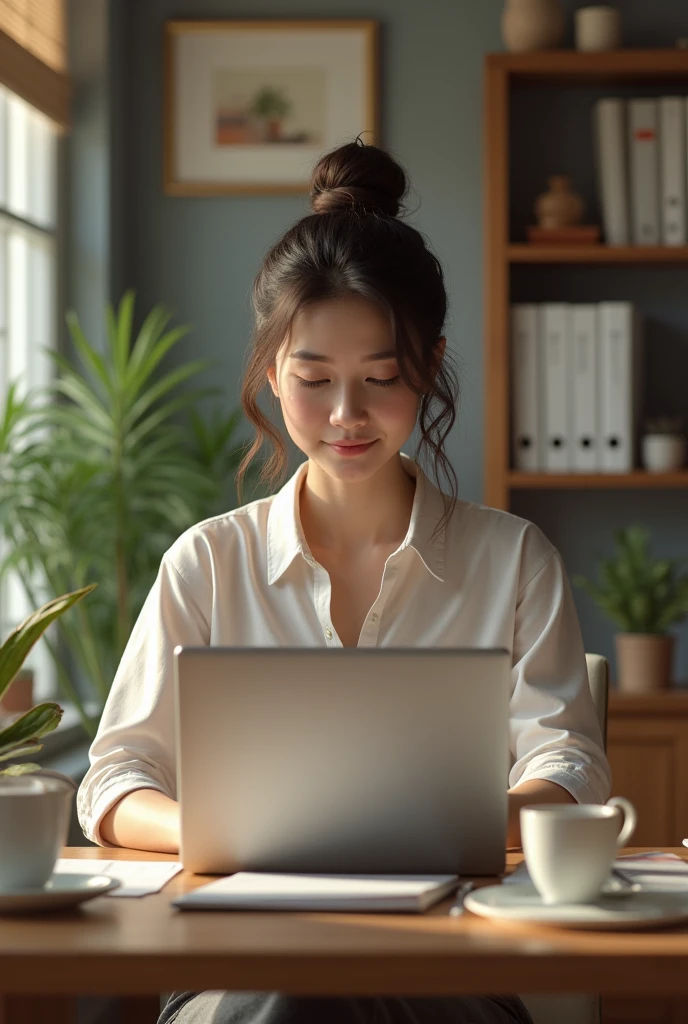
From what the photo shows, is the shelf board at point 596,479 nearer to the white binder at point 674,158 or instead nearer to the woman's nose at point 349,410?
the white binder at point 674,158

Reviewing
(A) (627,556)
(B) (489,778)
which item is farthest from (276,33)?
(B) (489,778)

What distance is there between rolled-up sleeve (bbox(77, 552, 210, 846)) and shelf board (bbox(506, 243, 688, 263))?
177cm

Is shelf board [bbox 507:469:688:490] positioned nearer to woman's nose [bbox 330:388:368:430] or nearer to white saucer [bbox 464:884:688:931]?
woman's nose [bbox 330:388:368:430]

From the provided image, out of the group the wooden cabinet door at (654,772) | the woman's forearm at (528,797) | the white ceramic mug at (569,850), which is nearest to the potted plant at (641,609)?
the wooden cabinet door at (654,772)

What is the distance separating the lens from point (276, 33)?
340 cm

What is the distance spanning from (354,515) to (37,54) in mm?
1832

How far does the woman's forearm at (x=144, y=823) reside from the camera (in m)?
1.30

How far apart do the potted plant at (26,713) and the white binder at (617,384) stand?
211 cm

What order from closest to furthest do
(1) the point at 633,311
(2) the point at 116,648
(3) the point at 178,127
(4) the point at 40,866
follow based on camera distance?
(4) the point at 40,866
(2) the point at 116,648
(1) the point at 633,311
(3) the point at 178,127

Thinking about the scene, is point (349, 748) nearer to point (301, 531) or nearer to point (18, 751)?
point (18, 751)

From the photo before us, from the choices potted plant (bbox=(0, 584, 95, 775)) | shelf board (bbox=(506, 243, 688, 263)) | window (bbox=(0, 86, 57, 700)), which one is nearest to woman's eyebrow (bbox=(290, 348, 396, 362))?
potted plant (bbox=(0, 584, 95, 775))

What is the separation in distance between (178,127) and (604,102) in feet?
3.56

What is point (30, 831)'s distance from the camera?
1.01m

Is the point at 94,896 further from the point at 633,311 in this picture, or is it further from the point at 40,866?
the point at 633,311
